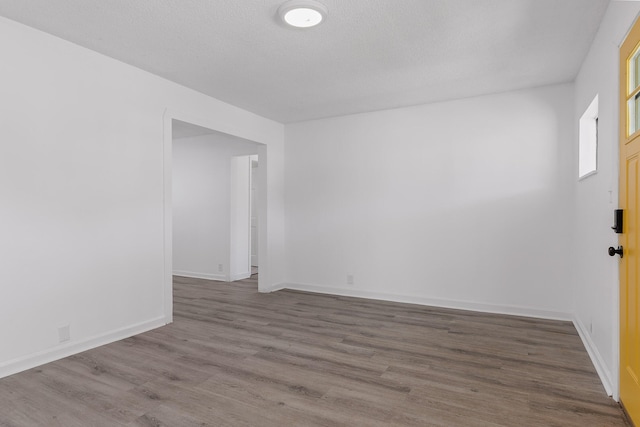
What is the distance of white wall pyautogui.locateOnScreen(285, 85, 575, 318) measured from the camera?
4098 mm

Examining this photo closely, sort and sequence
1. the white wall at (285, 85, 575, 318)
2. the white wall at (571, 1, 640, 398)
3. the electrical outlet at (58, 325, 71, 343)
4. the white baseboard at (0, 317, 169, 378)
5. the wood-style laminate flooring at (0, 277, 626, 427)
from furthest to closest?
the white wall at (285, 85, 575, 318)
the electrical outlet at (58, 325, 71, 343)
the white baseboard at (0, 317, 169, 378)
the white wall at (571, 1, 640, 398)
the wood-style laminate flooring at (0, 277, 626, 427)

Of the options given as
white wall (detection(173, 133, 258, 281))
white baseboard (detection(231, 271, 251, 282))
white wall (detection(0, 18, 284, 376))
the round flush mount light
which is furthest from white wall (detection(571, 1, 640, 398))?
white baseboard (detection(231, 271, 251, 282))

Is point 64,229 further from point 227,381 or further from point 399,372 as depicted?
point 399,372

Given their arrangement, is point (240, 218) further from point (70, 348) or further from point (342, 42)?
point (342, 42)

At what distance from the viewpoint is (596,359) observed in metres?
2.79

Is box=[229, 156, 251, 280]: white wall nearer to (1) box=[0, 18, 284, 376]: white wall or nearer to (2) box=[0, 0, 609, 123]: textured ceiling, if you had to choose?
(2) box=[0, 0, 609, 123]: textured ceiling

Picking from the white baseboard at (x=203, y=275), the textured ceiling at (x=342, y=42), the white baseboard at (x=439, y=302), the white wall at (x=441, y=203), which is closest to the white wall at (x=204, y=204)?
the white baseboard at (x=203, y=275)

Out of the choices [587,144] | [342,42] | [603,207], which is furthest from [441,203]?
[342,42]

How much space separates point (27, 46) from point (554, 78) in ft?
15.4

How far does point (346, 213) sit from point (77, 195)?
323 cm

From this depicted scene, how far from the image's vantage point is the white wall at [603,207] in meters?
2.28

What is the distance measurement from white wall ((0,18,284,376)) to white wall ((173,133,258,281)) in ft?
7.90

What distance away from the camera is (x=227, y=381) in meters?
2.60

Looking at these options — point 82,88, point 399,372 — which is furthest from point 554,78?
point 82,88
